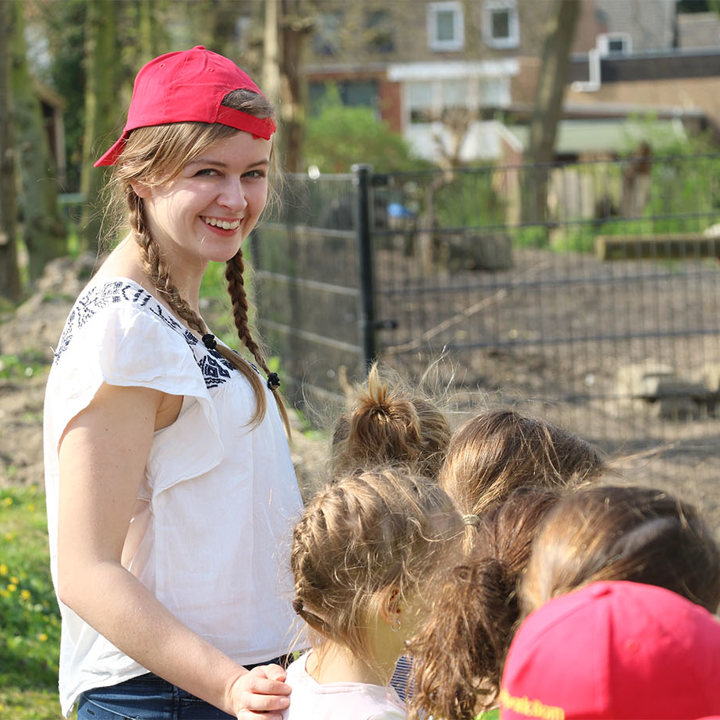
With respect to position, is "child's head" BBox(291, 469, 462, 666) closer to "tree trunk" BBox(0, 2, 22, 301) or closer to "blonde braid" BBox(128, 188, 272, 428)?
"blonde braid" BBox(128, 188, 272, 428)

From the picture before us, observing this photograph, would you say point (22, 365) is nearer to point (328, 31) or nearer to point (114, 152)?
point (114, 152)

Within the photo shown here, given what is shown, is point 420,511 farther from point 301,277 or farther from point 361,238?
Answer: point 301,277

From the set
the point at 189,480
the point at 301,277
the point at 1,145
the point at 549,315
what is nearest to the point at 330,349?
the point at 301,277

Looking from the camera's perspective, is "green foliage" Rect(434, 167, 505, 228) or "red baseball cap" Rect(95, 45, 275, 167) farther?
"green foliage" Rect(434, 167, 505, 228)

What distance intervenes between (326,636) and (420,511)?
25 centimetres

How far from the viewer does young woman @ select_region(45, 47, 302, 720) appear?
5.50 ft

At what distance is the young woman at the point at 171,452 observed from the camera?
5.50 ft

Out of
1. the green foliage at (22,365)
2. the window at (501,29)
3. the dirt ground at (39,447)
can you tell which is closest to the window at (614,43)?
the window at (501,29)

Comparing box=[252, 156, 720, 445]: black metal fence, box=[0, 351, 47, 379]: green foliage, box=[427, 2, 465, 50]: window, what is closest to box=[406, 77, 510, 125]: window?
box=[427, 2, 465, 50]: window

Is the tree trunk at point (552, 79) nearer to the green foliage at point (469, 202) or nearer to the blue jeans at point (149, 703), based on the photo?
the green foliage at point (469, 202)

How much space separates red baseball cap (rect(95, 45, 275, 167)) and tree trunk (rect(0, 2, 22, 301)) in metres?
9.69

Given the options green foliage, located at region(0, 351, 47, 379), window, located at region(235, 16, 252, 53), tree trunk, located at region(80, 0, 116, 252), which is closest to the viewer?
green foliage, located at region(0, 351, 47, 379)

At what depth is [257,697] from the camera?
5.40 ft

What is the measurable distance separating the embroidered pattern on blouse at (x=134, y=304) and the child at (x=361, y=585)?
1.04 ft
